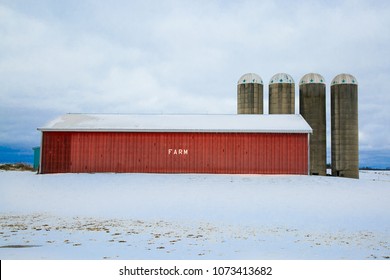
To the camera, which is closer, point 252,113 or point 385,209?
point 385,209

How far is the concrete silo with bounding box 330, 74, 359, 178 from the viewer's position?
31172 mm

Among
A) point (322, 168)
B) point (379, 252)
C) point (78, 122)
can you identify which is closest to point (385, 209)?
point (379, 252)

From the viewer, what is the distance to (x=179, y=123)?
28984mm

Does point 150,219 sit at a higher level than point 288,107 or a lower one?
lower

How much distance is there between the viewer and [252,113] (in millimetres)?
33031

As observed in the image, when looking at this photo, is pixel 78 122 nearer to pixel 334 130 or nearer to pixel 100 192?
pixel 100 192

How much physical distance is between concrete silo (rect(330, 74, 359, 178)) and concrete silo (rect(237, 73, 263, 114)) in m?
6.00

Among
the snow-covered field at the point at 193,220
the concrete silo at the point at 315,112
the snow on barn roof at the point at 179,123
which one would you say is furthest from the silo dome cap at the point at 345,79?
the snow-covered field at the point at 193,220

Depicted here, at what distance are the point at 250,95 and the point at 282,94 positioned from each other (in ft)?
8.57

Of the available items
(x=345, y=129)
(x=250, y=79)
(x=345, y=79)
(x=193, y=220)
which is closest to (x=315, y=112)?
(x=345, y=129)

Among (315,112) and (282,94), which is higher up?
(282,94)

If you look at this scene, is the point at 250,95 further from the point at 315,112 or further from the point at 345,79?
the point at 345,79

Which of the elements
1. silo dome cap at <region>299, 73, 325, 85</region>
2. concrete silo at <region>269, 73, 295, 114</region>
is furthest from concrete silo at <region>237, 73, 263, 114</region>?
silo dome cap at <region>299, 73, 325, 85</region>
